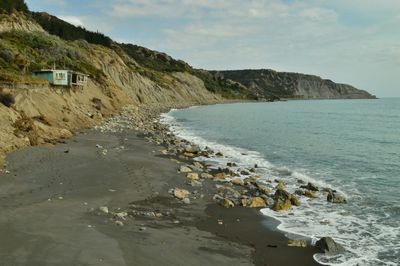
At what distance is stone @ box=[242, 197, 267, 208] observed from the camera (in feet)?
64.1

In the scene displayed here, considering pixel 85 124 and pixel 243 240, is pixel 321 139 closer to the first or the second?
pixel 85 124

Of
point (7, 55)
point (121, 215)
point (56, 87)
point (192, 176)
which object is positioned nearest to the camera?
point (121, 215)

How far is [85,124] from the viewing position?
44406 millimetres

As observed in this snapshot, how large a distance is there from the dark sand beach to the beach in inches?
1.2

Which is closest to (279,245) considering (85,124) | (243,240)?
(243,240)

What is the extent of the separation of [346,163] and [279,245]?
20502mm

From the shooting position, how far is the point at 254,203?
64.3 feet

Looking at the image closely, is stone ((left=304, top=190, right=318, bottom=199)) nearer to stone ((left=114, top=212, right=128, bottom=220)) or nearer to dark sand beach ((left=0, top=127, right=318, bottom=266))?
dark sand beach ((left=0, top=127, right=318, bottom=266))

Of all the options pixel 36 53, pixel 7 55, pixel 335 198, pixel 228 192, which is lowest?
pixel 228 192

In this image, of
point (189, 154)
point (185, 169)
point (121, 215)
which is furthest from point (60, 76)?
point (121, 215)

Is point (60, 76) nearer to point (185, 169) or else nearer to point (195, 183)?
point (185, 169)

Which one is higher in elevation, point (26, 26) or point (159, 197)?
point (26, 26)

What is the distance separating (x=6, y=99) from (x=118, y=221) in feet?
70.1

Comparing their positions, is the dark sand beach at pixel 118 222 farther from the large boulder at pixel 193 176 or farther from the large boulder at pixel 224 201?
the large boulder at pixel 193 176
